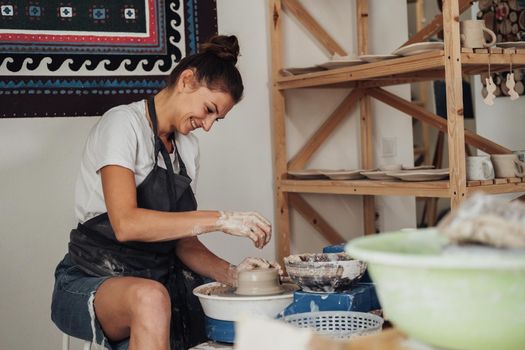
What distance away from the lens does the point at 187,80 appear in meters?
2.56

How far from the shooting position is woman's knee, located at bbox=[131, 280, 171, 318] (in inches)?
83.4

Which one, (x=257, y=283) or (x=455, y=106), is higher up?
(x=455, y=106)

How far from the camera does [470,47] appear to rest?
2.76m

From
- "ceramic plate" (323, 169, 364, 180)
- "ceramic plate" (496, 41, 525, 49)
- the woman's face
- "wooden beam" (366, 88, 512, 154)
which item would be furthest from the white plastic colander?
"wooden beam" (366, 88, 512, 154)

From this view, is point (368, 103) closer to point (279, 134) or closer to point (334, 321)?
point (279, 134)

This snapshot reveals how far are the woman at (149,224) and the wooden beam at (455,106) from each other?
76 centimetres

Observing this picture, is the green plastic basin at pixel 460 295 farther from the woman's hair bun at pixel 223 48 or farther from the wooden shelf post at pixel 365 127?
the wooden shelf post at pixel 365 127

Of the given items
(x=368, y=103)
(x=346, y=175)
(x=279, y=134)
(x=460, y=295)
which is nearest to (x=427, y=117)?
(x=368, y=103)

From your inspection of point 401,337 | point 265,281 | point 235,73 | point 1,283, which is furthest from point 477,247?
point 1,283

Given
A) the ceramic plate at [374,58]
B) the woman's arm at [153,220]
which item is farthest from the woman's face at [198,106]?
the ceramic plate at [374,58]

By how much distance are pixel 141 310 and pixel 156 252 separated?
0.50m

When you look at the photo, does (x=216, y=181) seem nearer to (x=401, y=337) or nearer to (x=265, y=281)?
(x=265, y=281)

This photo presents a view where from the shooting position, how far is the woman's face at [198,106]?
256 centimetres

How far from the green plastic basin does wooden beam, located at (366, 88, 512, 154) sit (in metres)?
2.36
